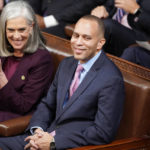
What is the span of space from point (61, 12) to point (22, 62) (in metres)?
1.12

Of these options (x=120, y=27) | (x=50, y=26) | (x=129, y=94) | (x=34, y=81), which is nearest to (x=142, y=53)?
(x=120, y=27)

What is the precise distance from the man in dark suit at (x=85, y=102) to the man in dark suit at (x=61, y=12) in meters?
1.17

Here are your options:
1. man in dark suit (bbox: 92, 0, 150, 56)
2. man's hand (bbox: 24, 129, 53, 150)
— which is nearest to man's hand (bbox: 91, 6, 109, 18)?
man in dark suit (bbox: 92, 0, 150, 56)

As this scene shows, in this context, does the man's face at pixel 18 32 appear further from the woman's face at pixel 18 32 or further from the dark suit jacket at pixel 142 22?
the dark suit jacket at pixel 142 22

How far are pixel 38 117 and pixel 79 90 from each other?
282mm

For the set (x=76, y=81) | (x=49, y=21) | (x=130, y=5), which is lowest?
(x=49, y=21)

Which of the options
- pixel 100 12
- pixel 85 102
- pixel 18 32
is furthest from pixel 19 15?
pixel 100 12

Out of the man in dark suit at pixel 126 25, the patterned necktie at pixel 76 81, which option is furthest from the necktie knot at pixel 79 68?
the man in dark suit at pixel 126 25

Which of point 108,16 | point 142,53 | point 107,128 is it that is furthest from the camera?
point 108,16

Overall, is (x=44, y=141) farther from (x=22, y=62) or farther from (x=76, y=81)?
(x=22, y=62)

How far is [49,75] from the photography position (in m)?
1.93

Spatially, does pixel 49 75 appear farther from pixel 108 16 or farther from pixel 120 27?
pixel 108 16

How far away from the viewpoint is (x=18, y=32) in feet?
6.28

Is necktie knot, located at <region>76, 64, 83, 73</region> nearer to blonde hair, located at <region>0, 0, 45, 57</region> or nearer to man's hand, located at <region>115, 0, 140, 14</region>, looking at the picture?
blonde hair, located at <region>0, 0, 45, 57</region>
